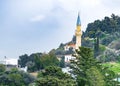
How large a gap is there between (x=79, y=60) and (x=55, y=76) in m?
7.50

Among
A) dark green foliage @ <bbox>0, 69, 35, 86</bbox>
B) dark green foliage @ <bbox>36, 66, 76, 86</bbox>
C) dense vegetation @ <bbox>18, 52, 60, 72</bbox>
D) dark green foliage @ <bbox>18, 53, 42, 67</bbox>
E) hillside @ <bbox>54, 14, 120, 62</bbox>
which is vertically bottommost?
dark green foliage @ <bbox>36, 66, 76, 86</bbox>

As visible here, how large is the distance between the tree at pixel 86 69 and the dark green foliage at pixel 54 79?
3.02 m

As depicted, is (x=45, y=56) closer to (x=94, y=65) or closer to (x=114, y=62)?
(x=114, y=62)

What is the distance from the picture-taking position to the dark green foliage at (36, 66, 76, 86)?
171 feet

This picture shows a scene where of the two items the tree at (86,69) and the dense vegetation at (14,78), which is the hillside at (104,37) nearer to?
the dense vegetation at (14,78)

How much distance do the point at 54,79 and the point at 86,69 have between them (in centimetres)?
793

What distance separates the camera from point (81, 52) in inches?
2378

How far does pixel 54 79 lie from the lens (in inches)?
2061

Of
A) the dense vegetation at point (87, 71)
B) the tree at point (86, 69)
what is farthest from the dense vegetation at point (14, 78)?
the tree at point (86, 69)

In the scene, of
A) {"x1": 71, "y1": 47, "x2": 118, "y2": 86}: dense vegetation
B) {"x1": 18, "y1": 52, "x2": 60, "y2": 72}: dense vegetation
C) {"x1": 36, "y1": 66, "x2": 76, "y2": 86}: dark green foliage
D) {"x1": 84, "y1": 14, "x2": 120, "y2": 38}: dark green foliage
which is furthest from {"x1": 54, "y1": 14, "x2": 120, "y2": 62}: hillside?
{"x1": 36, "y1": 66, "x2": 76, "y2": 86}: dark green foliage

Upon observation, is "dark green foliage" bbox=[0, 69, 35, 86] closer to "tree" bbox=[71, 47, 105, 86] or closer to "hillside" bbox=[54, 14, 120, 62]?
"hillside" bbox=[54, 14, 120, 62]

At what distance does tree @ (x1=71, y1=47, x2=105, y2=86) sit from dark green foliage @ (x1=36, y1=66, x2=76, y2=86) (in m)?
3.02

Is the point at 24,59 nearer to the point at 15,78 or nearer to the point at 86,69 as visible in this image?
the point at 15,78

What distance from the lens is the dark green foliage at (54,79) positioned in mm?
52156
